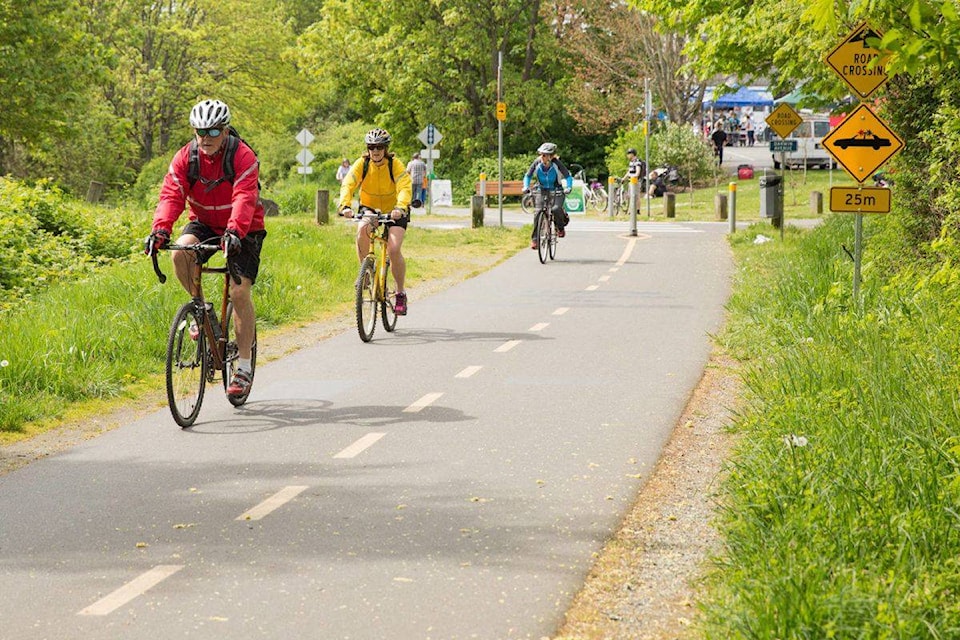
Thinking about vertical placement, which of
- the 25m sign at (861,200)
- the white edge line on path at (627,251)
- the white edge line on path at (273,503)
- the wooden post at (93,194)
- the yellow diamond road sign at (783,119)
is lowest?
the white edge line on path at (627,251)

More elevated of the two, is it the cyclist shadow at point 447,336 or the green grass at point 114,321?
the green grass at point 114,321

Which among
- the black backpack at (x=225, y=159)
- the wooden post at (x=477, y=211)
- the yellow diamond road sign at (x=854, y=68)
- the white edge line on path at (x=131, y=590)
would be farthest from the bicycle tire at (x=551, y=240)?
the white edge line on path at (x=131, y=590)

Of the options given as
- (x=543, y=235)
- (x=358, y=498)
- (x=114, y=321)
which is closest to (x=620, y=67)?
(x=543, y=235)

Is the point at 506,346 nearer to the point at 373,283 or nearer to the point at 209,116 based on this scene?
the point at 373,283

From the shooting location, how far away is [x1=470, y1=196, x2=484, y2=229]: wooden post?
106 feet

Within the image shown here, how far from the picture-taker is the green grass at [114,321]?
32.8 ft

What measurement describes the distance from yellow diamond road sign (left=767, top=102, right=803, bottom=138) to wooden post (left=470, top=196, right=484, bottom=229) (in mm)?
9001

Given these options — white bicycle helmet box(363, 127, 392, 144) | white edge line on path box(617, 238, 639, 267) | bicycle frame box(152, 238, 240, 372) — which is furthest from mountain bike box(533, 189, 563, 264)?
bicycle frame box(152, 238, 240, 372)

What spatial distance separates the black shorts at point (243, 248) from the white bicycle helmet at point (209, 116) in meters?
0.68

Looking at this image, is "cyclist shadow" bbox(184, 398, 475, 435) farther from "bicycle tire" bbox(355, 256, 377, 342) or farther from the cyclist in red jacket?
"bicycle tire" bbox(355, 256, 377, 342)

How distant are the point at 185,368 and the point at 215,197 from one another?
1065 mm

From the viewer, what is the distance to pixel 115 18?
140 feet

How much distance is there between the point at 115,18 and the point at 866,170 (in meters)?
34.6

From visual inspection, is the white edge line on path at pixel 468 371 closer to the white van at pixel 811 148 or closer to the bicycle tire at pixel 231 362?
the bicycle tire at pixel 231 362
